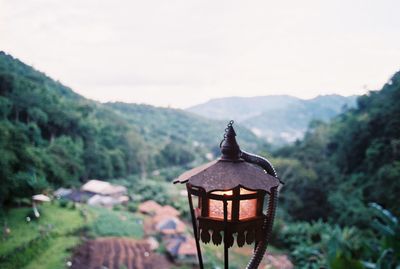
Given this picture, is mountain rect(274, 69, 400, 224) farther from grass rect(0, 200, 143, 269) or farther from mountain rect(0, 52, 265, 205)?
mountain rect(0, 52, 265, 205)

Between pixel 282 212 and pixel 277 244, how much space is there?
3.71 m

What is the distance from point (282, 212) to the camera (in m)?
21.3

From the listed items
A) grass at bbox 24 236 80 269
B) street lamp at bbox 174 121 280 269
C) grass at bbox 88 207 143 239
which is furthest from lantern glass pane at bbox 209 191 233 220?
grass at bbox 88 207 143 239

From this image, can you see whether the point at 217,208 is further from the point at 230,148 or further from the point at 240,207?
the point at 230,148

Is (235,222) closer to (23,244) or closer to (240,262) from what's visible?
(23,244)

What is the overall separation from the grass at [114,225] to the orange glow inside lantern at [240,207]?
1335 cm

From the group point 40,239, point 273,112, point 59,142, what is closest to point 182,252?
point 40,239

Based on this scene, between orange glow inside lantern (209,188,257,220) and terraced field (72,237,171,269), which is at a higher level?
orange glow inside lantern (209,188,257,220)

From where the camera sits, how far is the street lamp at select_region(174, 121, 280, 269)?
76.3 inches

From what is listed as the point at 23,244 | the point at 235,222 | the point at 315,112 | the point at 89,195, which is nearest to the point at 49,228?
the point at 23,244

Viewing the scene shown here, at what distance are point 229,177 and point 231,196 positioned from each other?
119 mm

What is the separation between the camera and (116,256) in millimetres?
12750

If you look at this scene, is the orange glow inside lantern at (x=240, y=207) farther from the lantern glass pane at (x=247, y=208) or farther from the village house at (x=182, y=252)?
the village house at (x=182, y=252)

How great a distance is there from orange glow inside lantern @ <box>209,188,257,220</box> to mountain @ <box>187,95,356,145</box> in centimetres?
7928
